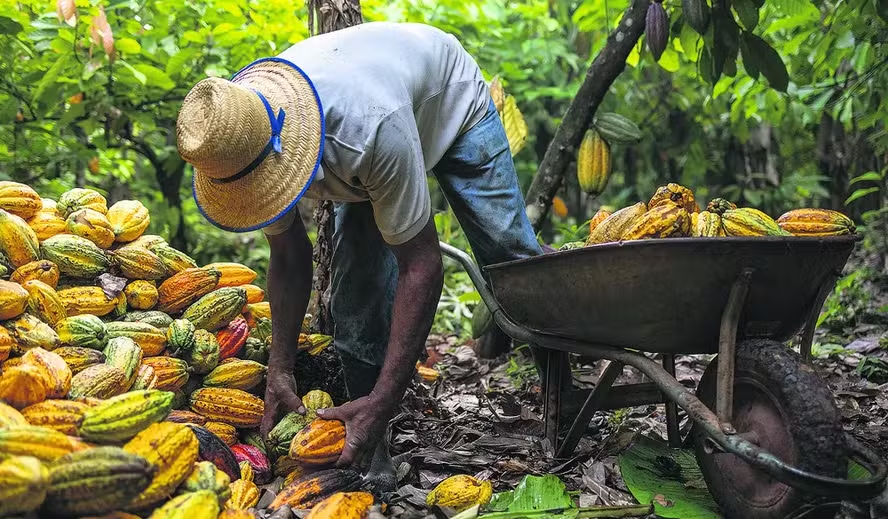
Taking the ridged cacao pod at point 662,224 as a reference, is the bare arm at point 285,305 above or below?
below

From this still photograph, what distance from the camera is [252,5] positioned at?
182 inches

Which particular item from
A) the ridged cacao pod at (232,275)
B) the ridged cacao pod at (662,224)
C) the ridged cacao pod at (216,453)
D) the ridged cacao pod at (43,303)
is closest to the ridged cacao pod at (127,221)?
the ridged cacao pod at (232,275)

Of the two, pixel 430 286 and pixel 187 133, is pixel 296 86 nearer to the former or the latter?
pixel 187 133

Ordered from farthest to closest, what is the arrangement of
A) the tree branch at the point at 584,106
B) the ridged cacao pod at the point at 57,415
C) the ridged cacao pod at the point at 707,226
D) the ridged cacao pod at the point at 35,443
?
the tree branch at the point at 584,106 < the ridged cacao pod at the point at 707,226 < the ridged cacao pod at the point at 57,415 < the ridged cacao pod at the point at 35,443

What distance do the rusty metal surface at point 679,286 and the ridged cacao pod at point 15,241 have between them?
6.29ft

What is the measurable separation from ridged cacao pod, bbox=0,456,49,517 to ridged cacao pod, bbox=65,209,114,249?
4.91ft

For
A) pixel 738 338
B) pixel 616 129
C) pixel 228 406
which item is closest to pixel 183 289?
pixel 228 406

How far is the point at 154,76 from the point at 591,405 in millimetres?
3565

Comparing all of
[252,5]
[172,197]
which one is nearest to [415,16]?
[252,5]

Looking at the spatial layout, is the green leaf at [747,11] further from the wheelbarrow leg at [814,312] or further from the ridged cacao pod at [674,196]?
the wheelbarrow leg at [814,312]

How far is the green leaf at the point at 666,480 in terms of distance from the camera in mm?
2223

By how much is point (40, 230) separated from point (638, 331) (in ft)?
7.94

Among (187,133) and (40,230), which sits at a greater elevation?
(187,133)

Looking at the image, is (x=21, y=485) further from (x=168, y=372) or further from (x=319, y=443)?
(x=168, y=372)
